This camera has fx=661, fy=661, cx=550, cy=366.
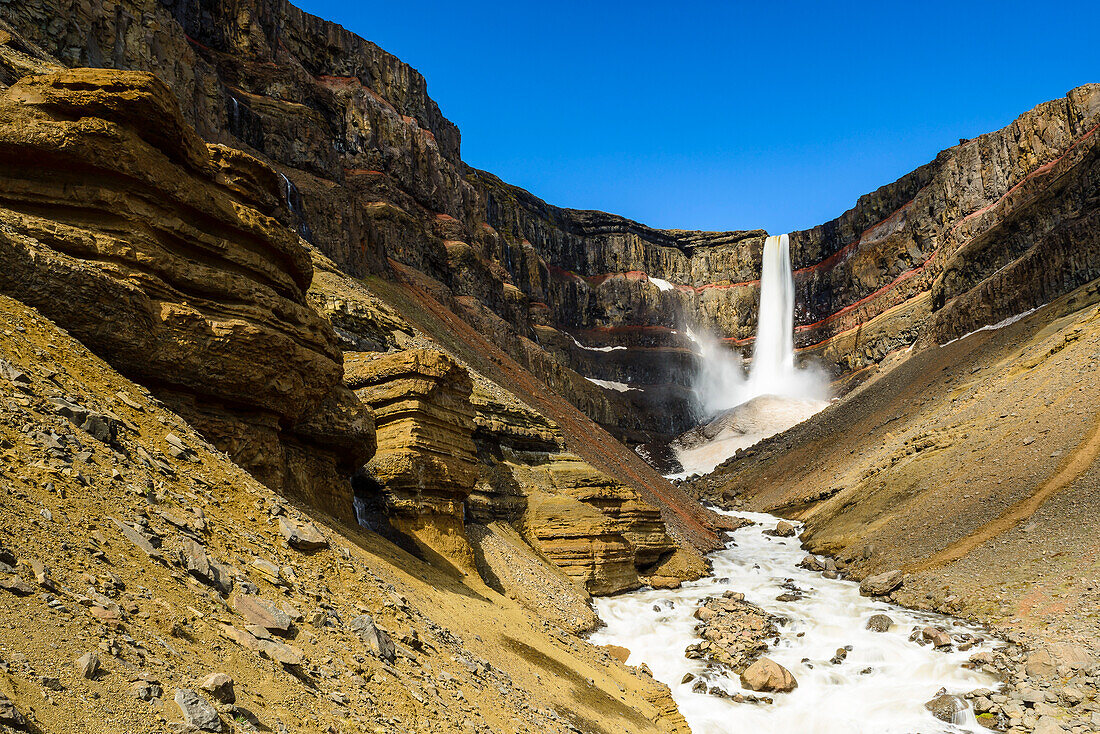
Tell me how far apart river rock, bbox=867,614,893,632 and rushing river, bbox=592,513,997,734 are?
0.74ft

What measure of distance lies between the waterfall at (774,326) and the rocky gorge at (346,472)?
39544mm

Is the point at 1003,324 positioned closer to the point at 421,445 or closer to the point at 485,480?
the point at 485,480

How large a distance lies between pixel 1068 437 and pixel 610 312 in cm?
7596

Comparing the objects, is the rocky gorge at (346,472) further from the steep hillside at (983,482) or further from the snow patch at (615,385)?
the snow patch at (615,385)

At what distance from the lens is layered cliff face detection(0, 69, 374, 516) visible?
869 centimetres

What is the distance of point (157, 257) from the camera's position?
9664mm

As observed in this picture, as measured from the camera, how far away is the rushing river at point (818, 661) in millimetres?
14609

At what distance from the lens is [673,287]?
4156 inches

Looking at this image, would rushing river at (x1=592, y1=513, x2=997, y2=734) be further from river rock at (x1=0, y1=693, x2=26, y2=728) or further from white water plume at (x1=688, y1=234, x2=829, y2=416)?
white water plume at (x1=688, y1=234, x2=829, y2=416)

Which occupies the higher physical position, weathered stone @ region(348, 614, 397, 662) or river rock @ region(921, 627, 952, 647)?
river rock @ region(921, 627, 952, 647)

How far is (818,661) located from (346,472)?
43.1ft

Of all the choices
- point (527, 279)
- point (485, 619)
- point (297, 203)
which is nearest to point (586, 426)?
point (297, 203)

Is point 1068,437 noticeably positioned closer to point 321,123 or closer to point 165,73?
point 165,73

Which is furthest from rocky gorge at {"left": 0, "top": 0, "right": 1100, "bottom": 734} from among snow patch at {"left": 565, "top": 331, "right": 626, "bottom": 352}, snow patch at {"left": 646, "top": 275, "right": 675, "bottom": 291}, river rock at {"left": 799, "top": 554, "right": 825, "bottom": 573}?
snow patch at {"left": 646, "top": 275, "right": 675, "bottom": 291}
